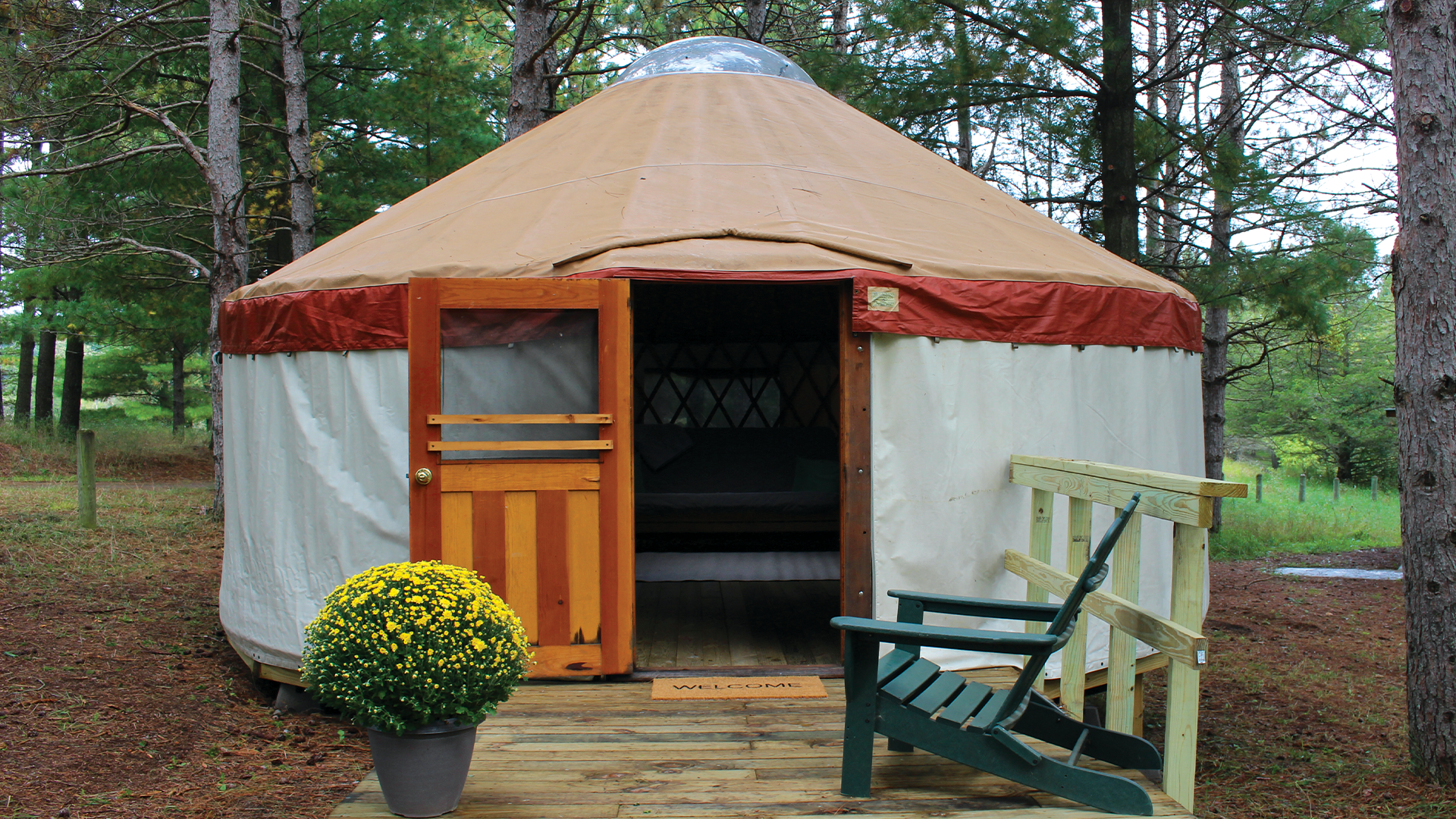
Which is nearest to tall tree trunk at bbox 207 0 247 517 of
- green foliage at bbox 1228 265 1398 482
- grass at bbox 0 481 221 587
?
grass at bbox 0 481 221 587

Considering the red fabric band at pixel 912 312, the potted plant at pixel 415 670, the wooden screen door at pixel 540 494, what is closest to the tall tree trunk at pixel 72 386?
the red fabric band at pixel 912 312

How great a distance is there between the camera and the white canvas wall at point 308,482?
320 centimetres

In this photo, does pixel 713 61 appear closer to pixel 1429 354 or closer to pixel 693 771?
pixel 1429 354

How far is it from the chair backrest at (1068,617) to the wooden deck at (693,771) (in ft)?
0.75

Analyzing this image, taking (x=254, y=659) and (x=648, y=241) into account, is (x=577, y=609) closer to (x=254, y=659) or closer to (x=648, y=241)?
Result: (x=648, y=241)

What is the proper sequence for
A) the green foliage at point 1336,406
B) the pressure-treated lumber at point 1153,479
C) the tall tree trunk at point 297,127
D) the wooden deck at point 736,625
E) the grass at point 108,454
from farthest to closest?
the green foliage at point 1336,406, the grass at point 108,454, the tall tree trunk at point 297,127, the wooden deck at point 736,625, the pressure-treated lumber at point 1153,479

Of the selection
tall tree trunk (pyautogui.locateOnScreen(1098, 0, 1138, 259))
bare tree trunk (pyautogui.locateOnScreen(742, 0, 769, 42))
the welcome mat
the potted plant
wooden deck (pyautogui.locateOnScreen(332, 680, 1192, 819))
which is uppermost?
bare tree trunk (pyautogui.locateOnScreen(742, 0, 769, 42))

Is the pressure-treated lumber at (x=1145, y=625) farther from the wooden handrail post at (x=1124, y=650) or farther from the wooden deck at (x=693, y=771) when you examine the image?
the wooden deck at (x=693, y=771)

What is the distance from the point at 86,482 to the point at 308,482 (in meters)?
4.08

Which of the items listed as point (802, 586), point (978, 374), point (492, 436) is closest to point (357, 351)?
point (492, 436)

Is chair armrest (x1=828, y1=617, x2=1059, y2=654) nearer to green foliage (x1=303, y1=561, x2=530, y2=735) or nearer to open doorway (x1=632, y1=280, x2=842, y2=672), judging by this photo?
green foliage (x1=303, y1=561, x2=530, y2=735)

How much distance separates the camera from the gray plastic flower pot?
6.46ft

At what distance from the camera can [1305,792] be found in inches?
132

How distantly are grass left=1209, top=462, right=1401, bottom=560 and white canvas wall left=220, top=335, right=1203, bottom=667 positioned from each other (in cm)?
493
